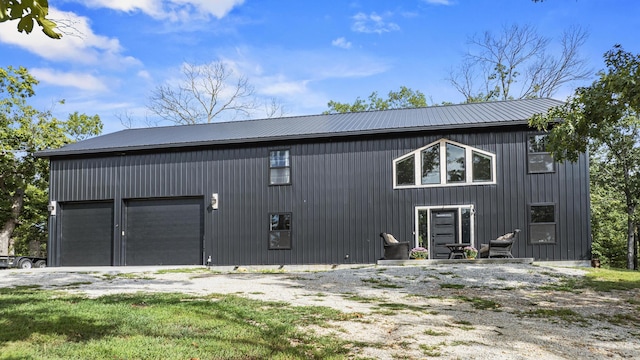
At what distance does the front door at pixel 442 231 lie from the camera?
14.7 metres

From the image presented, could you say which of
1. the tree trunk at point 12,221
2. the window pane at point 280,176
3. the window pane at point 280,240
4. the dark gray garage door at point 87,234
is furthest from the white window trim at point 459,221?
the tree trunk at point 12,221

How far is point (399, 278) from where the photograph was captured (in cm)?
1021

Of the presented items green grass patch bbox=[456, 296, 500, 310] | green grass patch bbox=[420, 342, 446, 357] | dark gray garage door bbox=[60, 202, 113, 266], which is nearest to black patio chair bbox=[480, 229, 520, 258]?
green grass patch bbox=[456, 296, 500, 310]

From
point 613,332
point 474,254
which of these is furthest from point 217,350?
point 474,254

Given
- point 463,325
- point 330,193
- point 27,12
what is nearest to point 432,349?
point 463,325

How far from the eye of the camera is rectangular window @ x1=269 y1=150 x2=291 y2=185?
1598cm

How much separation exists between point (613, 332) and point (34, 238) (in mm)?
33114

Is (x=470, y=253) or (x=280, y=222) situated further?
(x=280, y=222)

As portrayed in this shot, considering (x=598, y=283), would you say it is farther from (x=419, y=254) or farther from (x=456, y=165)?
(x=456, y=165)

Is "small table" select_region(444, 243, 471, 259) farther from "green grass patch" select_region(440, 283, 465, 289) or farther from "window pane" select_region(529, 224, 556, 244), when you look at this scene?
"green grass patch" select_region(440, 283, 465, 289)

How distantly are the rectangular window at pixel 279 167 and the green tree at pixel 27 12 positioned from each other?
13.7 m

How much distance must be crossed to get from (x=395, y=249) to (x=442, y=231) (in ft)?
5.35

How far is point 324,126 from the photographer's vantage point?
1684cm

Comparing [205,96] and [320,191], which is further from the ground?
[205,96]
